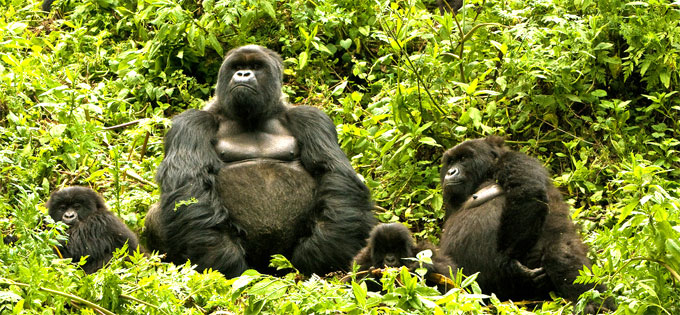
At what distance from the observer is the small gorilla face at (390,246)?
15.7 feet

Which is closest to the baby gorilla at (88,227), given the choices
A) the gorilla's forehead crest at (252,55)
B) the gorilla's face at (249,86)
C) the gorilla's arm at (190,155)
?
the gorilla's arm at (190,155)

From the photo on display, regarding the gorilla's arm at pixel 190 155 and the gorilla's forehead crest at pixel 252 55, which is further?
the gorilla's forehead crest at pixel 252 55

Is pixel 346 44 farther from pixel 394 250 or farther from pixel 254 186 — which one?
pixel 394 250

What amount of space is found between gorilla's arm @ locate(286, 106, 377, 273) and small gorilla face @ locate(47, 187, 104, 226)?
1137mm

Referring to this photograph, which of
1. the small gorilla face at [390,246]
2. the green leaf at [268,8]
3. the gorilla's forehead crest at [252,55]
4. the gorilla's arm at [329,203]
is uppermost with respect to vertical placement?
the gorilla's forehead crest at [252,55]

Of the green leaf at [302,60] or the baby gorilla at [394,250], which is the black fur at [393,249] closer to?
the baby gorilla at [394,250]

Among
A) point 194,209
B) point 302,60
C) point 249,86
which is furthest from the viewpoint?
point 302,60

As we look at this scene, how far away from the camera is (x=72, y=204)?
5.57m

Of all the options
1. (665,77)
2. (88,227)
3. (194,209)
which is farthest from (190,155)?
(665,77)

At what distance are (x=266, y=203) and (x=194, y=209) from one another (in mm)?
414

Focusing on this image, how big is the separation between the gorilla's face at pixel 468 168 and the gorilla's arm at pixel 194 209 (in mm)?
1188

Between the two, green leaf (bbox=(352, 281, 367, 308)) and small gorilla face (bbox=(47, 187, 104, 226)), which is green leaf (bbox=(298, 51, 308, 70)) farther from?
green leaf (bbox=(352, 281, 367, 308))

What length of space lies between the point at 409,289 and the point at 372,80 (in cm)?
389

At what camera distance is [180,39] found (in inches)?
296
